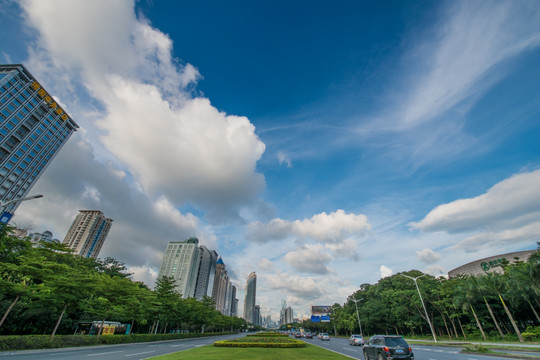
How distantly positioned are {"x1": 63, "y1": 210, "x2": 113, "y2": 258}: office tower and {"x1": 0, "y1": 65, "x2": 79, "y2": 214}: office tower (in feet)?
256

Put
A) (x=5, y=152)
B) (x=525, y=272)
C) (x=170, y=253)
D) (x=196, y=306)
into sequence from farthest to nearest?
1. (x=170, y=253)
2. (x=5, y=152)
3. (x=196, y=306)
4. (x=525, y=272)

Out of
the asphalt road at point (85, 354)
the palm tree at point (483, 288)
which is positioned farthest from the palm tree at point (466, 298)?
the asphalt road at point (85, 354)

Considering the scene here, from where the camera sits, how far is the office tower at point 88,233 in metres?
144

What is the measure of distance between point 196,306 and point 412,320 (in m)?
50.0

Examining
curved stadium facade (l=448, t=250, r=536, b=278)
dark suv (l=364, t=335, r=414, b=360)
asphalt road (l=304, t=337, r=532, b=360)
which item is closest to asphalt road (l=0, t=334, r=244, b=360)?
dark suv (l=364, t=335, r=414, b=360)

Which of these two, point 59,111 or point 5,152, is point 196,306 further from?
point 59,111

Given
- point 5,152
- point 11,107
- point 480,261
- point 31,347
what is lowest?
point 31,347

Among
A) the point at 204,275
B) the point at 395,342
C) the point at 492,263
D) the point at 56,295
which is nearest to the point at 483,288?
the point at 395,342

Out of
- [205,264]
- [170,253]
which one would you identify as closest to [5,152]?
[170,253]

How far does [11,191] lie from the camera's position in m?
73.2

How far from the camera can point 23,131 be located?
2997 inches

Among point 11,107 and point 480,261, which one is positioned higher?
point 11,107

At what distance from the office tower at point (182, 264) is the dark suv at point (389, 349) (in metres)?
152

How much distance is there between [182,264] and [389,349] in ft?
517
